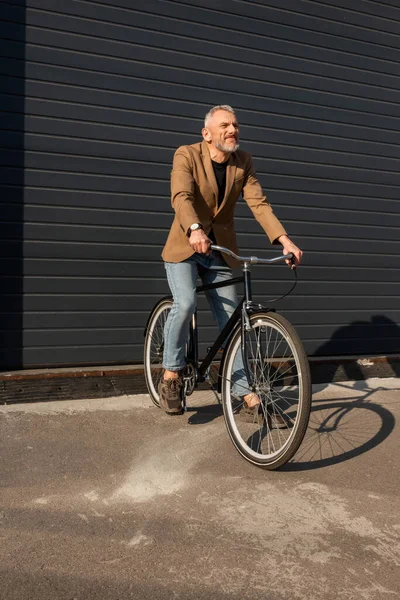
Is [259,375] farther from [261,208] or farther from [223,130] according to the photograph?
[223,130]

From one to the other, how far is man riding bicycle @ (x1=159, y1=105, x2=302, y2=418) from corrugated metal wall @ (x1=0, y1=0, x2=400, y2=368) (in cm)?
Answer: 128

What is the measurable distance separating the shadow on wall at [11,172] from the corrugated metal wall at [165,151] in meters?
0.01

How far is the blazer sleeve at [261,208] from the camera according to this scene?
3.94 m

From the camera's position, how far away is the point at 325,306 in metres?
6.30

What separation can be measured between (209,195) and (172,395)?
51.3 inches

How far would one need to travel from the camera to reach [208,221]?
4.07 meters

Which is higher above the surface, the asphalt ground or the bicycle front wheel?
the bicycle front wheel

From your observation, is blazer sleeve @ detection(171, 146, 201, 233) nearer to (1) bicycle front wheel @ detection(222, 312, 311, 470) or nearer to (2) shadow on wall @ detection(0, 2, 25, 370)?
(1) bicycle front wheel @ detection(222, 312, 311, 470)

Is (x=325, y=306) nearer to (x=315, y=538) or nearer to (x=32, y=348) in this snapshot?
(x=32, y=348)

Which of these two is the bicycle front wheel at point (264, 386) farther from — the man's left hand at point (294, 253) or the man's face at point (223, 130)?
the man's face at point (223, 130)

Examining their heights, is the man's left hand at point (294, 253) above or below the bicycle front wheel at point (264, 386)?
above

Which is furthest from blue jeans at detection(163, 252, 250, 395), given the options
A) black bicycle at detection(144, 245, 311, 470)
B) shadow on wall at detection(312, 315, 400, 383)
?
shadow on wall at detection(312, 315, 400, 383)

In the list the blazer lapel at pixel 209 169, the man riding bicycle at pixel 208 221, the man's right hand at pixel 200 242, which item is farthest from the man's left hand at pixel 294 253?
the blazer lapel at pixel 209 169

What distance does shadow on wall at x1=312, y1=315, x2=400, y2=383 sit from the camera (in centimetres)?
582
